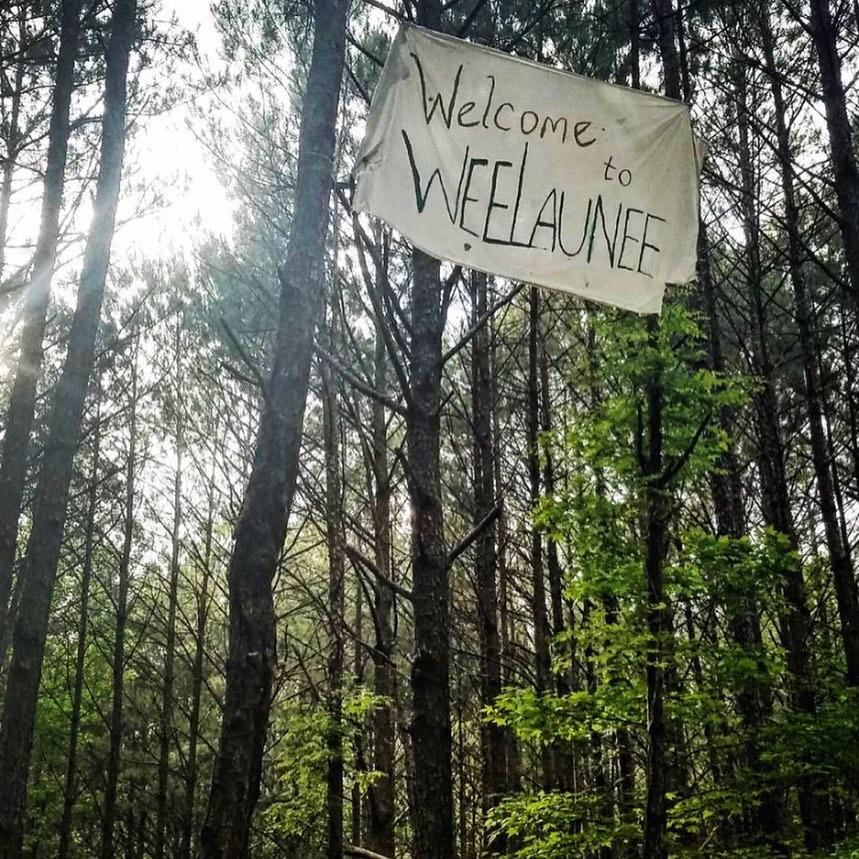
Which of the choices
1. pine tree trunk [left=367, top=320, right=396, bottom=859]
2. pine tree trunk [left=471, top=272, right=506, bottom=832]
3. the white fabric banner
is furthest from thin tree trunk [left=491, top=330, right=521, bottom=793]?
the white fabric banner

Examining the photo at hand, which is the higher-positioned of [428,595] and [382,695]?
[428,595]

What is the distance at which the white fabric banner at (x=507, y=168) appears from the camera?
7.94ft

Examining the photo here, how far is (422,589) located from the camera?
368cm

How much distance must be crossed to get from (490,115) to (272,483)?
1.44m

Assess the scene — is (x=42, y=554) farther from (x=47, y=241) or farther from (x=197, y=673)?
(x=197, y=673)

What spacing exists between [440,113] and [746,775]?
4597 millimetres

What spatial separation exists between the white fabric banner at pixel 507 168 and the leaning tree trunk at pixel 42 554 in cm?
425

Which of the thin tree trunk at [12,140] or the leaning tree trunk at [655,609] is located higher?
the thin tree trunk at [12,140]

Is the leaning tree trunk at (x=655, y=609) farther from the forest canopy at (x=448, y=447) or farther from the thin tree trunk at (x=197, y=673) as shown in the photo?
the thin tree trunk at (x=197, y=673)

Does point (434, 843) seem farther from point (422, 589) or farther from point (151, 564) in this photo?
point (151, 564)

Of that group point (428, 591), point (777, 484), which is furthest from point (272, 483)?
point (777, 484)

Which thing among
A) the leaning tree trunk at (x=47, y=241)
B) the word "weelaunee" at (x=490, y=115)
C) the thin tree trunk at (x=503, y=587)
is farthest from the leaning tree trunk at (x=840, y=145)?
the leaning tree trunk at (x=47, y=241)

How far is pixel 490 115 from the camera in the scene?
8.18ft

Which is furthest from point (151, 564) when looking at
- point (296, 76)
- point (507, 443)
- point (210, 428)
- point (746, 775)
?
point (746, 775)
